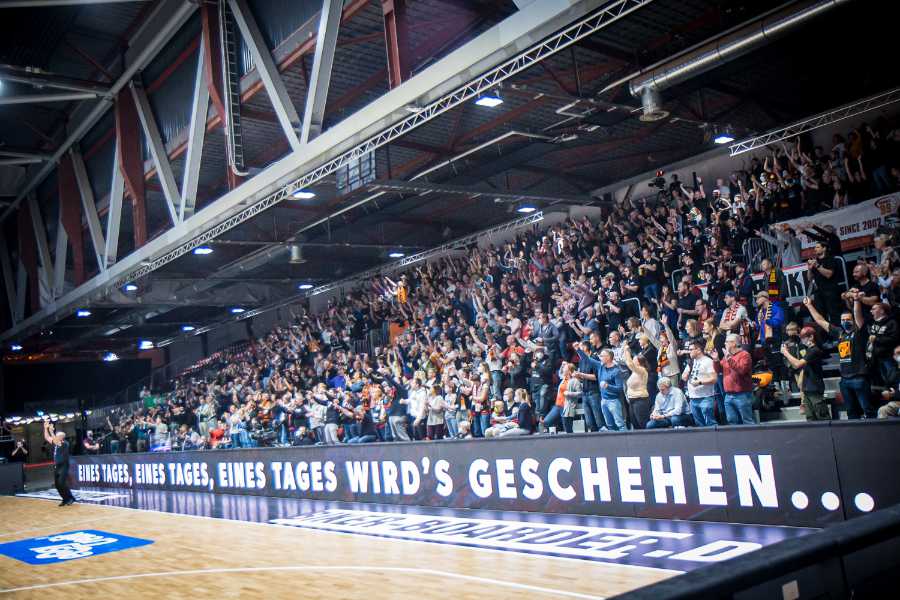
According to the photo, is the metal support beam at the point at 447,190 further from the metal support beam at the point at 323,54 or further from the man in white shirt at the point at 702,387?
the man in white shirt at the point at 702,387

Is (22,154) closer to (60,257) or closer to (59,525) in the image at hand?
(60,257)

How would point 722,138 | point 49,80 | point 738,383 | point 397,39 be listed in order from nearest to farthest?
point 397,39, point 738,383, point 722,138, point 49,80

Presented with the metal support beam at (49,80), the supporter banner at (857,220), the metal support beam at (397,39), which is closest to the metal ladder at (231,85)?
the metal support beam at (397,39)

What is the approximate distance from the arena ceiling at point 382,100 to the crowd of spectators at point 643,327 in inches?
56.5

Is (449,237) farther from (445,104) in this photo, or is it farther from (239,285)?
(445,104)

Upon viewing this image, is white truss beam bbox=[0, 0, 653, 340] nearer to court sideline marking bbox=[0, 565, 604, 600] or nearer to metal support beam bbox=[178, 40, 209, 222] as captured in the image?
metal support beam bbox=[178, 40, 209, 222]

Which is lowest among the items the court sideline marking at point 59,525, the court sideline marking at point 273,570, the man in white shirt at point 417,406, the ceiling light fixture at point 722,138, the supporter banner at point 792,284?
the court sideline marking at point 59,525

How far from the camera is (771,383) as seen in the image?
36.6 ft

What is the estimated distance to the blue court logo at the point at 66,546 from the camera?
10.3 metres

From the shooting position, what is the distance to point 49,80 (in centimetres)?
1678

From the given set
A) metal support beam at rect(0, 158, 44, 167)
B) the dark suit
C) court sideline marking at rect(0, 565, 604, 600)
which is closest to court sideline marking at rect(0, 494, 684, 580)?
court sideline marking at rect(0, 565, 604, 600)

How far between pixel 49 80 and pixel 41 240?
866 centimetres

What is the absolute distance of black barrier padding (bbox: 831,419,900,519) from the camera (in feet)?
21.7

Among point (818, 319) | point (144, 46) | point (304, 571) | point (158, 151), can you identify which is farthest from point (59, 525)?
point (818, 319)
